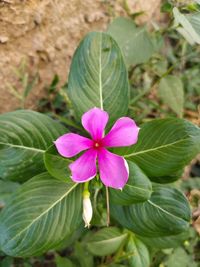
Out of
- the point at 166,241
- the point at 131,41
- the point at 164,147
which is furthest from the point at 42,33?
the point at 166,241

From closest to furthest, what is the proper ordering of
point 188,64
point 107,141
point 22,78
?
point 107,141
point 22,78
point 188,64

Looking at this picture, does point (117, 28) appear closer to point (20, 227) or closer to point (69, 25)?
point (69, 25)

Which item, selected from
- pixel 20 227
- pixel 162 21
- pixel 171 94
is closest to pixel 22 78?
pixel 171 94

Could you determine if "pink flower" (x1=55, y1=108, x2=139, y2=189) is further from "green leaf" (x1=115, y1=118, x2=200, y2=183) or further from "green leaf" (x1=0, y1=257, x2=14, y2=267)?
"green leaf" (x1=0, y1=257, x2=14, y2=267)

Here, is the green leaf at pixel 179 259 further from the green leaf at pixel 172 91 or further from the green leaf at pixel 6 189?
the green leaf at pixel 6 189

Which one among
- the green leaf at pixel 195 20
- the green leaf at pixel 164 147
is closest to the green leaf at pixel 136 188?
the green leaf at pixel 164 147

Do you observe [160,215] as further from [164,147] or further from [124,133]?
[124,133]
